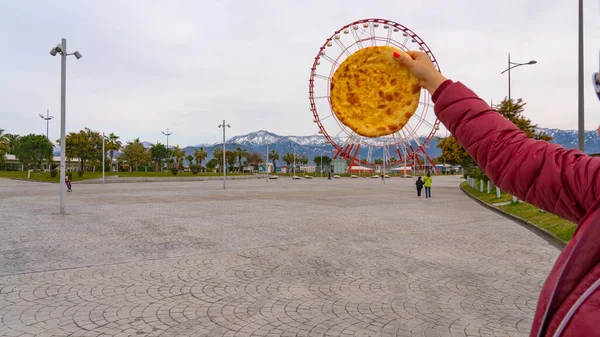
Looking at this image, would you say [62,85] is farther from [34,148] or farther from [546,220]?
[34,148]

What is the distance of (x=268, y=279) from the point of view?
736 centimetres

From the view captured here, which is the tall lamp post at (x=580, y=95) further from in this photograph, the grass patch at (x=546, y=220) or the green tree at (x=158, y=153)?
the green tree at (x=158, y=153)

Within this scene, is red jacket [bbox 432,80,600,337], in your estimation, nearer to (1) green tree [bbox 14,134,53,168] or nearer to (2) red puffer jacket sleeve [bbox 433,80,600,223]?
(2) red puffer jacket sleeve [bbox 433,80,600,223]

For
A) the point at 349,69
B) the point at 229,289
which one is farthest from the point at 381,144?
the point at 229,289

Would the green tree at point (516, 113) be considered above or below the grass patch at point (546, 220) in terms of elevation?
above

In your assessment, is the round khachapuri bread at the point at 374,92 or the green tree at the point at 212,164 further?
the green tree at the point at 212,164

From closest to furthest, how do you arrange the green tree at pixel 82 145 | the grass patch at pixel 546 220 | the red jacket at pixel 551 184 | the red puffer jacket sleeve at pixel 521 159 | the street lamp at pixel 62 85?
the red jacket at pixel 551 184 → the red puffer jacket sleeve at pixel 521 159 → the grass patch at pixel 546 220 → the street lamp at pixel 62 85 → the green tree at pixel 82 145

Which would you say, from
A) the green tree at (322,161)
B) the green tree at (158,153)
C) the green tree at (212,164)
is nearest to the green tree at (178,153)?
the green tree at (158,153)

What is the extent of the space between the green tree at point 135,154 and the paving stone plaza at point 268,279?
86655 mm

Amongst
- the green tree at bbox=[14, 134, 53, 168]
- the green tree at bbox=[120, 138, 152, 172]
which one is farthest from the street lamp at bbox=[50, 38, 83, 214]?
the green tree at bbox=[120, 138, 152, 172]

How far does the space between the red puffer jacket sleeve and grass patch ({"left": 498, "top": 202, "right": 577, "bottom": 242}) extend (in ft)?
31.1

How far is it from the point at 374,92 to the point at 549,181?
0.98 metres

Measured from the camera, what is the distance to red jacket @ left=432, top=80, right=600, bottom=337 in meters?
1.20

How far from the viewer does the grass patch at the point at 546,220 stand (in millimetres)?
11335
